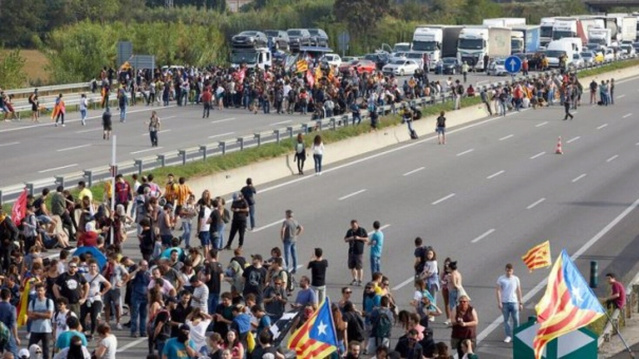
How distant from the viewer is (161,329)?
2055 centimetres

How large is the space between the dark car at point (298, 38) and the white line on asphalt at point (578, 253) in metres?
55.1

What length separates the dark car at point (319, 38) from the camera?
96.8m

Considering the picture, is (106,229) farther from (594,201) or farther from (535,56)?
(535,56)

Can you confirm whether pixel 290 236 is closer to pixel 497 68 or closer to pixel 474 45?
pixel 497 68

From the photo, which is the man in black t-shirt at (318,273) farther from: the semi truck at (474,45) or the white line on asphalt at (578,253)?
the semi truck at (474,45)

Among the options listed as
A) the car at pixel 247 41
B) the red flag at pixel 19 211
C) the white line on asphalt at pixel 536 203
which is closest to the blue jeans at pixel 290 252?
→ the red flag at pixel 19 211

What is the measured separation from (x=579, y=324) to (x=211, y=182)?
68.3 ft

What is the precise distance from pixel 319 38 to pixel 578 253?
65.9 meters

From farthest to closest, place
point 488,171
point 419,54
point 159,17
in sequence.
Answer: point 159,17 < point 419,54 < point 488,171

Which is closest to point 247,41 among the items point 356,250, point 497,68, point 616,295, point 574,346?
point 497,68

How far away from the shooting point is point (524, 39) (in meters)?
102

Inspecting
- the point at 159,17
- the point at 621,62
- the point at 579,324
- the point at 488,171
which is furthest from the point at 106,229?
the point at 159,17

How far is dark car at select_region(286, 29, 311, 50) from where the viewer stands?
9506 cm

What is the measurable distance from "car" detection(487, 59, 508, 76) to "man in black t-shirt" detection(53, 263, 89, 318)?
6434cm
